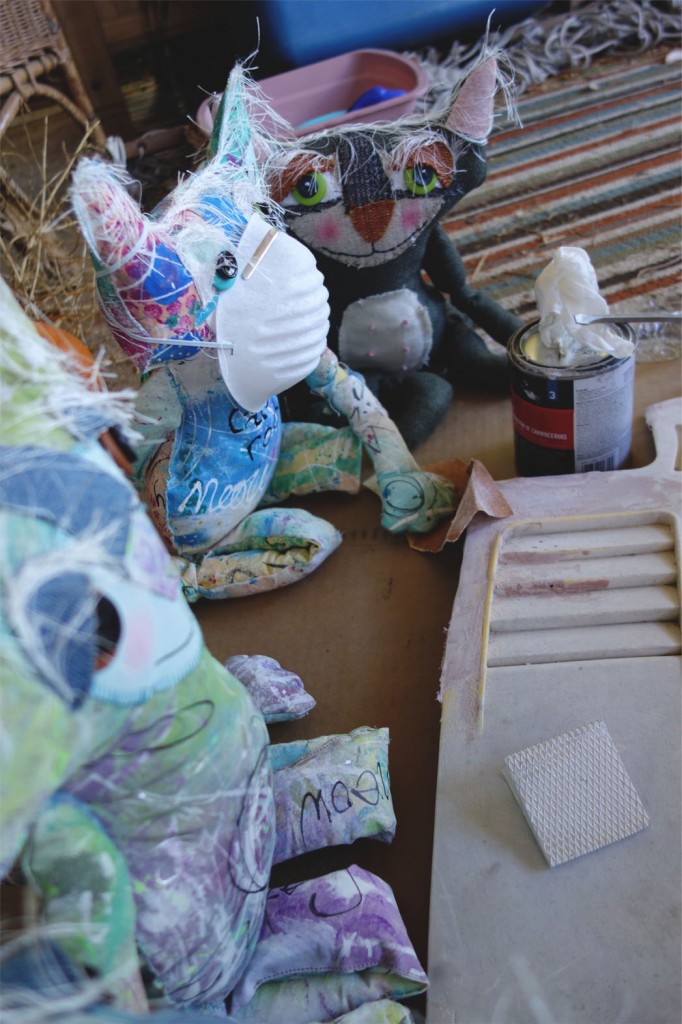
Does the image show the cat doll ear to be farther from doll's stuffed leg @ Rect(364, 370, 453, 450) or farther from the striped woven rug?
A: the striped woven rug

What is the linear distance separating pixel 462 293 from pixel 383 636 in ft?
1.70

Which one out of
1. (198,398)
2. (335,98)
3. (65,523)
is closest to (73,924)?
(65,523)

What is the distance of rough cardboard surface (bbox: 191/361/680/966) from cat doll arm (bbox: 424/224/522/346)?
0.14 metres

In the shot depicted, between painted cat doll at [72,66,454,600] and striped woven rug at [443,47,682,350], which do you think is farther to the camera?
striped woven rug at [443,47,682,350]

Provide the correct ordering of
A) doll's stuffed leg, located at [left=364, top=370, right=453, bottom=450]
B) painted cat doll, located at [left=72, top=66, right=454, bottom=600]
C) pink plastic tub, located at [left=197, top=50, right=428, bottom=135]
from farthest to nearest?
pink plastic tub, located at [left=197, top=50, right=428, bottom=135], doll's stuffed leg, located at [left=364, top=370, right=453, bottom=450], painted cat doll, located at [left=72, top=66, right=454, bottom=600]

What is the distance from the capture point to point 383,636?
39.5 inches

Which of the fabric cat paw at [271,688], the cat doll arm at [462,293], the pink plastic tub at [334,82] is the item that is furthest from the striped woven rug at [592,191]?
the fabric cat paw at [271,688]

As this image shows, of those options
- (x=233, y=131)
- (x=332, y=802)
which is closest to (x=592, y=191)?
(x=233, y=131)

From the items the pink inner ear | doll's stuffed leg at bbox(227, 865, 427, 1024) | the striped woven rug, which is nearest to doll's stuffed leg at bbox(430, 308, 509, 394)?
the striped woven rug

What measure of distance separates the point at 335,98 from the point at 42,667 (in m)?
1.58

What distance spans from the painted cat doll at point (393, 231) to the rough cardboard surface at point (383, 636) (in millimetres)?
101

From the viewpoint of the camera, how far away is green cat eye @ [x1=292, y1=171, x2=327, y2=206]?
105cm

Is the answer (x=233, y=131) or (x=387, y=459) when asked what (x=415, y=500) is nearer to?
(x=387, y=459)

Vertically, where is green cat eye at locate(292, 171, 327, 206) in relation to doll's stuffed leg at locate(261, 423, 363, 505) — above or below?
above
